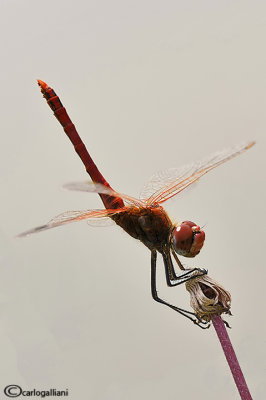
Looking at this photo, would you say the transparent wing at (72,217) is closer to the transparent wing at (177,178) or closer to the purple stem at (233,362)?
the transparent wing at (177,178)

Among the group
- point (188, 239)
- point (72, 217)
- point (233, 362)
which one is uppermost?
point (72, 217)

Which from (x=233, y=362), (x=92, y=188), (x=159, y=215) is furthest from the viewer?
(x=159, y=215)

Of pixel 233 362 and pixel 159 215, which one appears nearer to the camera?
pixel 233 362

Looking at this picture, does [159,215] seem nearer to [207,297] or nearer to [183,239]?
[183,239]

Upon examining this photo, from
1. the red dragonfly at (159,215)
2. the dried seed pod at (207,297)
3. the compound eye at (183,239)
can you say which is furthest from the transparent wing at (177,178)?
the dried seed pod at (207,297)

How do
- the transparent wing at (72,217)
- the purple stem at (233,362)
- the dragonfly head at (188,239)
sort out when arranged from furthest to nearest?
1. the dragonfly head at (188,239)
2. the transparent wing at (72,217)
3. the purple stem at (233,362)

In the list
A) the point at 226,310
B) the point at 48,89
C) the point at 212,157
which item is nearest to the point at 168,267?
the point at 212,157

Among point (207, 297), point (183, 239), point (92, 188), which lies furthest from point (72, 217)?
point (207, 297)
